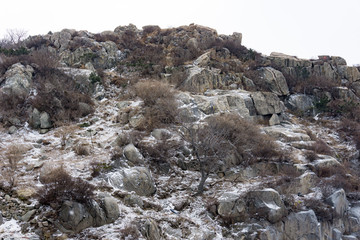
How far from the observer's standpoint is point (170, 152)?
44.8 ft

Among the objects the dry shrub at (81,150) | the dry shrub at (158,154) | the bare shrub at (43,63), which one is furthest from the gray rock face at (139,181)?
the bare shrub at (43,63)

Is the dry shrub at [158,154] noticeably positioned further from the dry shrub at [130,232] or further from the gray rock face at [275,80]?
the gray rock face at [275,80]

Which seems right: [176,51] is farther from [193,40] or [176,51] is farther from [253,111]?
[253,111]

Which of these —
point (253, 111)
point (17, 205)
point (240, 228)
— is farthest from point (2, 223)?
point (253, 111)

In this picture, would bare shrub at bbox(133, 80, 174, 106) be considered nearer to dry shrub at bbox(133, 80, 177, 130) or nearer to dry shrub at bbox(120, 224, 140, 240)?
dry shrub at bbox(133, 80, 177, 130)

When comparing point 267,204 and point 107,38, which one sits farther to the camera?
point 107,38

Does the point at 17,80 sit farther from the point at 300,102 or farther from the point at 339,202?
the point at 300,102

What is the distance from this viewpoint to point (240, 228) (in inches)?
383

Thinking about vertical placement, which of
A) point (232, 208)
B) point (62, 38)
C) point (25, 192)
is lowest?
point (232, 208)

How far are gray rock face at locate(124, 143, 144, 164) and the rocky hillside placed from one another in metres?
0.06

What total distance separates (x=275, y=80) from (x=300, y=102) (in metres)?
3.63

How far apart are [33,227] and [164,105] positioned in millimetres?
10931

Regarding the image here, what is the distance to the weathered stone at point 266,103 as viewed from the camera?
2064 cm

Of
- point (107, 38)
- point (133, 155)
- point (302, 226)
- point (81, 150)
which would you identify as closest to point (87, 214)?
point (133, 155)
